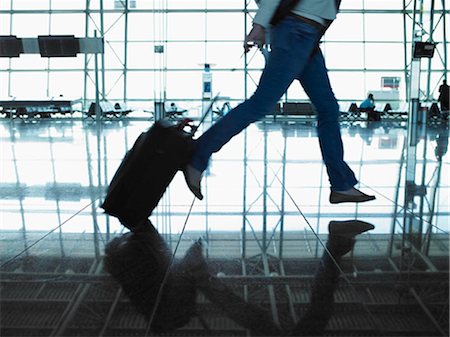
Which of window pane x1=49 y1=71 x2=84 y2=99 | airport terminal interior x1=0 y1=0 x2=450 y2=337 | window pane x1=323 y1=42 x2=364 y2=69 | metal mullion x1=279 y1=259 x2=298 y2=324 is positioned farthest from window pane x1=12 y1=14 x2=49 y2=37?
metal mullion x1=279 y1=259 x2=298 y2=324

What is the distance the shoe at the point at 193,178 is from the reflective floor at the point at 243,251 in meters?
0.19

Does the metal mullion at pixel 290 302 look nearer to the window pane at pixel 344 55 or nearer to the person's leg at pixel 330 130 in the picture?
the person's leg at pixel 330 130

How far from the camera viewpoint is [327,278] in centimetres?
212

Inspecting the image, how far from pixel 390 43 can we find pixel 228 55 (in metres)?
6.67

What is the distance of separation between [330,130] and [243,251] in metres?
1.18

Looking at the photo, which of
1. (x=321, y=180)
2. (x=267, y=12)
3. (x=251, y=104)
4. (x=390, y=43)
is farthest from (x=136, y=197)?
(x=390, y=43)

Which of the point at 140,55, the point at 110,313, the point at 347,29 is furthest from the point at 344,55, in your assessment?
the point at 110,313

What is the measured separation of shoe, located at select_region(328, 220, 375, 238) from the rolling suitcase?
870 millimetres

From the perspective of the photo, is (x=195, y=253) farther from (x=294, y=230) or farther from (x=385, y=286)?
(x=385, y=286)

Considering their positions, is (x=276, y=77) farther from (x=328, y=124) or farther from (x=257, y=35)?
(x=328, y=124)

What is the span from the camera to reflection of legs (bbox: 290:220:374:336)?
5.44 feet

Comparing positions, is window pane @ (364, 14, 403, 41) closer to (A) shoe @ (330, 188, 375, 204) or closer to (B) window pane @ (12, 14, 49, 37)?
(B) window pane @ (12, 14, 49, 37)

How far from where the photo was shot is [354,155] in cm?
718

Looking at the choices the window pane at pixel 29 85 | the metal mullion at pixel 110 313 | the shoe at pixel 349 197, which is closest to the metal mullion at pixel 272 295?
the metal mullion at pixel 110 313
